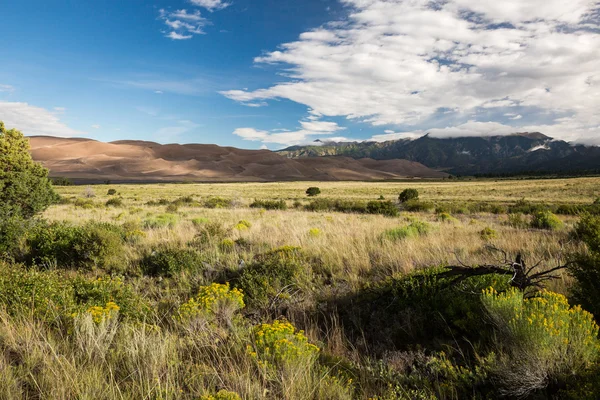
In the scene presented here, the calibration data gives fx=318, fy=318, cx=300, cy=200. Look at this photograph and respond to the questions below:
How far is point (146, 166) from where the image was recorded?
6516 inches

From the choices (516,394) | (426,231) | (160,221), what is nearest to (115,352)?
(516,394)

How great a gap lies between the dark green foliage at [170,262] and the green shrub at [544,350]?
5464mm

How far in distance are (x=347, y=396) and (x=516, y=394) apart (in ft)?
4.11

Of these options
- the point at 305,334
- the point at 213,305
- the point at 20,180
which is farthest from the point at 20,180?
the point at 305,334

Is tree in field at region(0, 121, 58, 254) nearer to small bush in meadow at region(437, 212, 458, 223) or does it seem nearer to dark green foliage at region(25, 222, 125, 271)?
dark green foliage at region(25, 222, 125, 271)

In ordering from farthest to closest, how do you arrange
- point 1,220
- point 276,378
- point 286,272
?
point 1,220, point 286,272, point 276,378

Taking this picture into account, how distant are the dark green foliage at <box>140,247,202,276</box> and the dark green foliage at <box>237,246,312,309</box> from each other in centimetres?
130

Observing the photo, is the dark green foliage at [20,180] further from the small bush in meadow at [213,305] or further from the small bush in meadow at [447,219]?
the small bush in meadow at [447,219]

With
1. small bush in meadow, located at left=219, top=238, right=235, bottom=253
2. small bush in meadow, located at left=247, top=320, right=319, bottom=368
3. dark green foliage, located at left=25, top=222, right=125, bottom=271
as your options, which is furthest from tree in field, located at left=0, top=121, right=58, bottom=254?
small bush in meadow, located at left=247, top=320, right=319, bottom=368

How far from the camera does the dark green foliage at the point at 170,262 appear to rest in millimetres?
6523

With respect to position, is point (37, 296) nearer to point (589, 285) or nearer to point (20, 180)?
point (589, 285)

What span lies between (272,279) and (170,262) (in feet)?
8.04

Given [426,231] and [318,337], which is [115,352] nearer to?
[318,337]

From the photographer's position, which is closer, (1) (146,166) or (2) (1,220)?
(2) (1,220)
